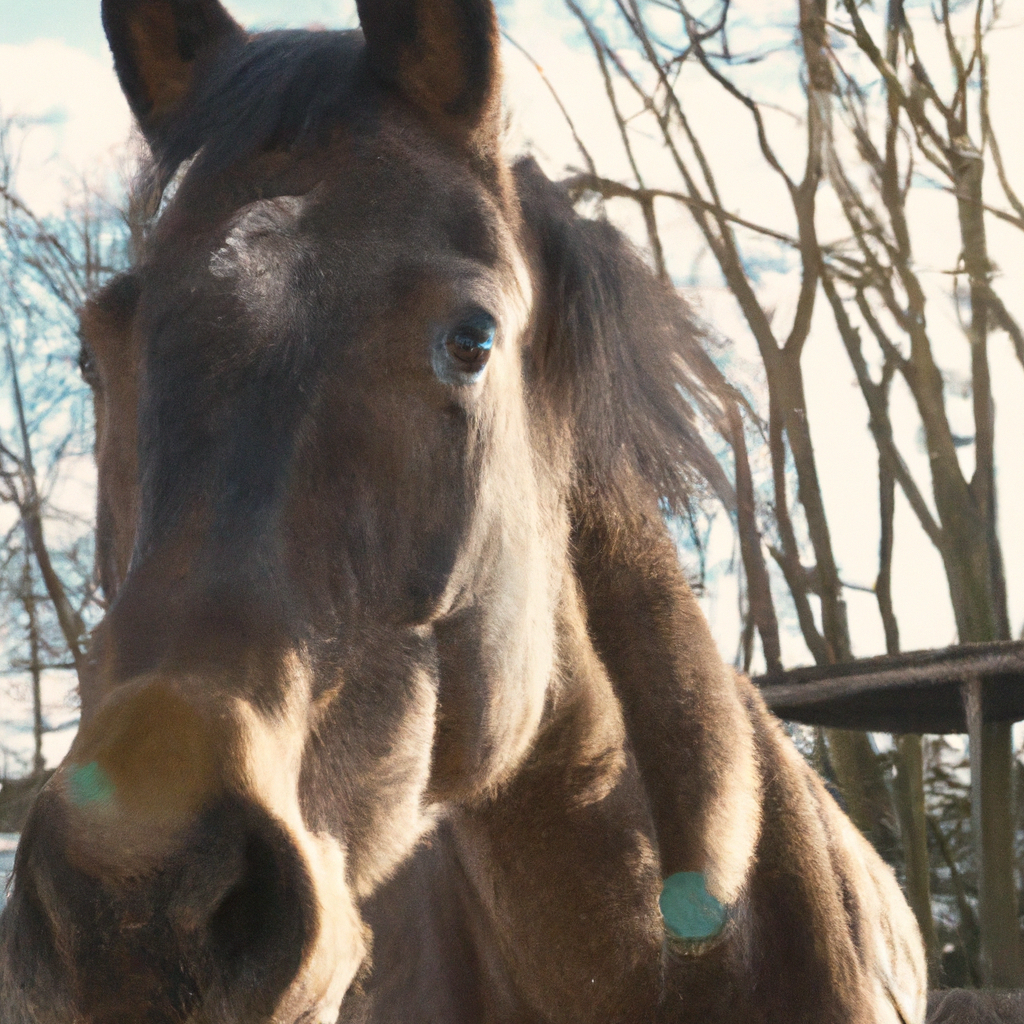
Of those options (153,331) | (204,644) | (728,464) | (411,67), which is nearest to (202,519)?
(204,644)

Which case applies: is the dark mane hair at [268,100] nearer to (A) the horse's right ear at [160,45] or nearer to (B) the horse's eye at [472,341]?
(A) the horse's right ear at [160,45]

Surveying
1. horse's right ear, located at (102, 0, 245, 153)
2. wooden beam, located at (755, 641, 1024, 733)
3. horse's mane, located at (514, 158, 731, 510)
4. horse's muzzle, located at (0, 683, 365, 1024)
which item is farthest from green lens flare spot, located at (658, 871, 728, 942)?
wooden beam, located at (755, 641, 1024, 733)

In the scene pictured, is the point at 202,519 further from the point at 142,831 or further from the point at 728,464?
the point at 728,464

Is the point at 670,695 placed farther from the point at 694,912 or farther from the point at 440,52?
the point at 440,52

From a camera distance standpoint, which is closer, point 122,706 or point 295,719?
point 122,706

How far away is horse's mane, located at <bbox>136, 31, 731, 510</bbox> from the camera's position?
1.47m

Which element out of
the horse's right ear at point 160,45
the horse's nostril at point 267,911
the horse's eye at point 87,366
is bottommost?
the horse's nostril at point 267,911

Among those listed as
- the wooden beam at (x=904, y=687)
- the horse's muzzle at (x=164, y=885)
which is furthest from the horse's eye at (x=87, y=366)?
the wooden beam at (x=904, y=687)

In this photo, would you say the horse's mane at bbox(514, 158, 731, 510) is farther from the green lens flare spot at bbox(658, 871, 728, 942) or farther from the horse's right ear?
the green lens flare spot at bbox(658, 871, 728, 942)

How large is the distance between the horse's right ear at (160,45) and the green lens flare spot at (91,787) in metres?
1.21

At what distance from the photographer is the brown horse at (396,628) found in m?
0.94

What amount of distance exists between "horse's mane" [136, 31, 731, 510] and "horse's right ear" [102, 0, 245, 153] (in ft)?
0.21

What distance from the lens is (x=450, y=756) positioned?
4.89 ft

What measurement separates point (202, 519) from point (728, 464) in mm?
1418
